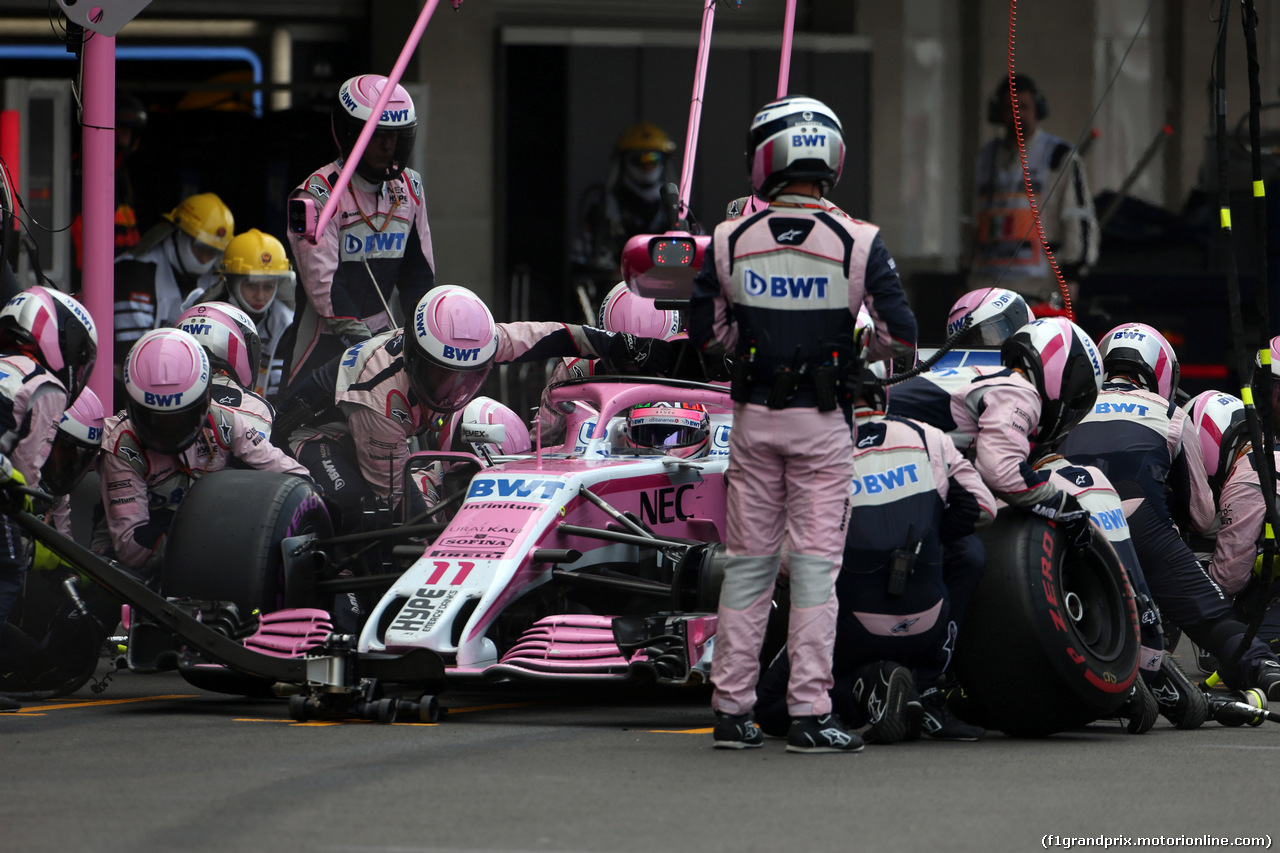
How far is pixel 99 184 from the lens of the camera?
33.3 ft

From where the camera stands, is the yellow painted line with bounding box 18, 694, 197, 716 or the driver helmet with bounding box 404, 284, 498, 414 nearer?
the yellow painted line with bounding box 18, 694, 197, 716

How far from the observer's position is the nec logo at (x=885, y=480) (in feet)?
20.2

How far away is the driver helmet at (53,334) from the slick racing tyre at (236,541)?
0.72m

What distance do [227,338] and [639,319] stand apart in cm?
199

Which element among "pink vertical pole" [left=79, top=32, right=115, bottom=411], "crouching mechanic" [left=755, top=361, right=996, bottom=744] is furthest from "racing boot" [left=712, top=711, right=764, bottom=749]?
"pink vertical pole" [left=79, top=32, right=115, bottom=411]

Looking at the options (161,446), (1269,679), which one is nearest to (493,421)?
(161,446)

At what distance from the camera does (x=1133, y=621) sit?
661 cm

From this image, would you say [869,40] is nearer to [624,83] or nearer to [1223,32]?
[624,83]

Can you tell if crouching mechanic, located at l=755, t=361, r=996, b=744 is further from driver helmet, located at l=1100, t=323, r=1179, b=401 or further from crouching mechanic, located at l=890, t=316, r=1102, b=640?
driver helmet, located at l=1100, t=323, r=1179, b=401

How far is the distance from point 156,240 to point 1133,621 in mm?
8461

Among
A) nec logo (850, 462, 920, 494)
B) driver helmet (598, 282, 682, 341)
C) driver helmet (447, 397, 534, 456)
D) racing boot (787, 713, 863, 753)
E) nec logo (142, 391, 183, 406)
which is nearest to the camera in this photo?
racing boot (787, 713, 863, 753)

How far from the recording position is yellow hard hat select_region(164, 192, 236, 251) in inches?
513

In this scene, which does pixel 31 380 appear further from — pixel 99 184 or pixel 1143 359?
pixel 1143 359

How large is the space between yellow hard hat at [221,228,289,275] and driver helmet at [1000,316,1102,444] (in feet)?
21.1
